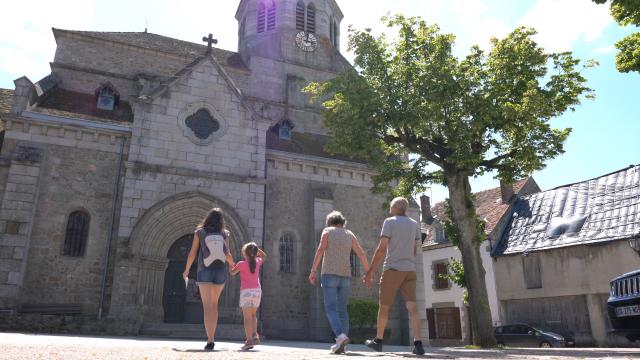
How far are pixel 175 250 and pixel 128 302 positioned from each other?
2.49 metres

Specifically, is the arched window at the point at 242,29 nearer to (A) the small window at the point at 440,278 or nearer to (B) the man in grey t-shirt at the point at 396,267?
(A) the small window at the point at 440,278

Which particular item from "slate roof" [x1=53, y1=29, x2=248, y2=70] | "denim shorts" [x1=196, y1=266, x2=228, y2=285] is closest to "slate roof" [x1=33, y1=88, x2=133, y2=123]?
"slate roof" [x1=53, y1=29, x2=248, y2=70]

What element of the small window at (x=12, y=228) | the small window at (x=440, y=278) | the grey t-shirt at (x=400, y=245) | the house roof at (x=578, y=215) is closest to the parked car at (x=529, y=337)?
the house roof at (x=578, y=215)

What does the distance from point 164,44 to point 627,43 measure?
63.1 ft

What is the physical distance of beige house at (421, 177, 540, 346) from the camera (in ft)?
85.8

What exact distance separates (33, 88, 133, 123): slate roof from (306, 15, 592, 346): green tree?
7.51 metres

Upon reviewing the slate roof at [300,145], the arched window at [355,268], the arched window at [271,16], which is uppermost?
the arched window at [271,16]

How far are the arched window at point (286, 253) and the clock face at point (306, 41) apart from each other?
11.6 metres

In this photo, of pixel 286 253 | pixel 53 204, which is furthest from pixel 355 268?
pixel 53 204

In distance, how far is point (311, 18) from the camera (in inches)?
1022

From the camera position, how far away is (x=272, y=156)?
682 inches

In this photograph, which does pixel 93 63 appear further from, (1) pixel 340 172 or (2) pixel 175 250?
(1) pixel 340 172

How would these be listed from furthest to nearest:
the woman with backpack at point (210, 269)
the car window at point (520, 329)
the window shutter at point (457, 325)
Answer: the window shutter at point (457, 325) → the car window at point (520, 329) → the woman with backpack at point (210, 269)

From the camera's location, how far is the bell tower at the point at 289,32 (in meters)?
24.5
